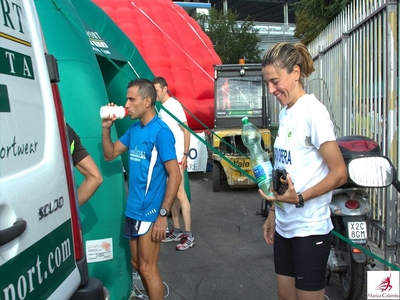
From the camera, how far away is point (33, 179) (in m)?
1.76

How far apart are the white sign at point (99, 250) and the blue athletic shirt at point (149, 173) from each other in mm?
343

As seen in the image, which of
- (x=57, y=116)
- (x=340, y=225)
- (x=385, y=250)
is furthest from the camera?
(x=385, y=250)

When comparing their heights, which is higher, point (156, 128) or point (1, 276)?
point (156, 128)

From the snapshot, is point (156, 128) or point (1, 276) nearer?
point (1, 276)

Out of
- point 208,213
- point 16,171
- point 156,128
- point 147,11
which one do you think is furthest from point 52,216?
point 147,11

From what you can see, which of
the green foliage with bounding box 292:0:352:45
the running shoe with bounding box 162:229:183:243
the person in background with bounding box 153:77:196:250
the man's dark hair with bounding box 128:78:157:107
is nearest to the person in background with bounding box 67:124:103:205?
the man's dark hair with bounding box 128:78:157:107

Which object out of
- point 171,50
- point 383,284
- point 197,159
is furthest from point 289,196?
point 171,50

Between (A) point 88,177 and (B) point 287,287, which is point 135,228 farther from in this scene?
(B) point 287,287

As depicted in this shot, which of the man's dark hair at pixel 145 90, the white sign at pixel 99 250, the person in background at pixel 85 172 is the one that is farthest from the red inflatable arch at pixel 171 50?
the person in background at pixel 85 172

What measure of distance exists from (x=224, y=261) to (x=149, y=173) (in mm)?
2259

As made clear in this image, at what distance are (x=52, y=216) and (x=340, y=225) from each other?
2.83 m

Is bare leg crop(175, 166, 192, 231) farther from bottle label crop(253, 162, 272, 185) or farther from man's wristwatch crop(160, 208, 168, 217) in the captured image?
bottle label crop(253, 162, 272, 185)

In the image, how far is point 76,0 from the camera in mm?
5027

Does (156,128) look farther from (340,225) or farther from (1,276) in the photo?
(1,276)
